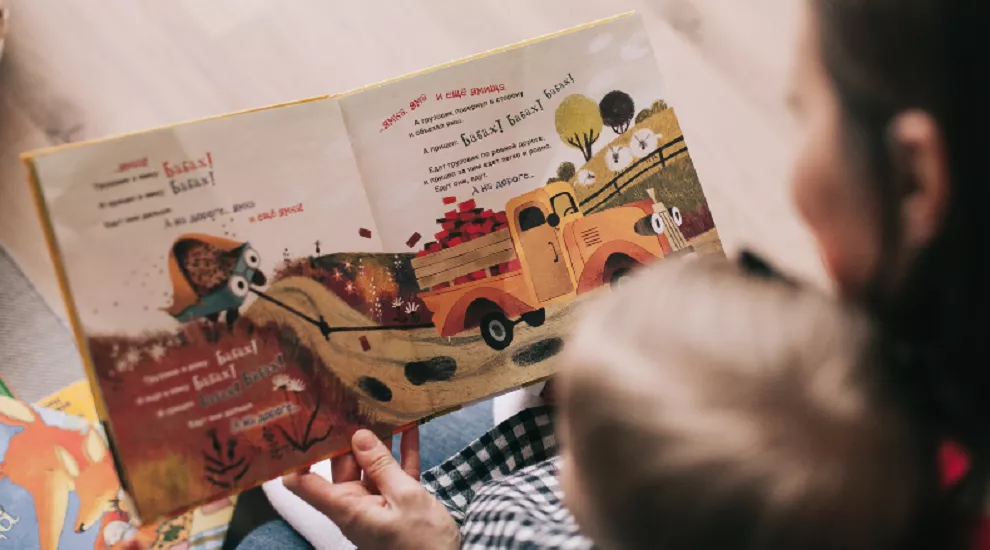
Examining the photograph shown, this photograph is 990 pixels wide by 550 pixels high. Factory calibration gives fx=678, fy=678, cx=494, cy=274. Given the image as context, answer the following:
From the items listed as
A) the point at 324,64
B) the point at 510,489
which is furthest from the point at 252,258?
the point at 324,64

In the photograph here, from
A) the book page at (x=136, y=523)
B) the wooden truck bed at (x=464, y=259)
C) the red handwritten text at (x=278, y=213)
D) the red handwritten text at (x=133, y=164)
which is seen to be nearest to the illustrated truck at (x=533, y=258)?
the wooden truck bed at (x=464, y=259)

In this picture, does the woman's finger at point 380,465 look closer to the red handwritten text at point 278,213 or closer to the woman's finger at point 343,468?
the woman's finger at point 343,468

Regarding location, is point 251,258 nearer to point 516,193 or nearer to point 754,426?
point 516,193

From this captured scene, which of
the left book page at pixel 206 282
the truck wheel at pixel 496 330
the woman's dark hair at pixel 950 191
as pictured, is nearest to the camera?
the woman's dark hair at pixel 950 191

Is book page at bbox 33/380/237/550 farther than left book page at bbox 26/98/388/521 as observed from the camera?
Yes

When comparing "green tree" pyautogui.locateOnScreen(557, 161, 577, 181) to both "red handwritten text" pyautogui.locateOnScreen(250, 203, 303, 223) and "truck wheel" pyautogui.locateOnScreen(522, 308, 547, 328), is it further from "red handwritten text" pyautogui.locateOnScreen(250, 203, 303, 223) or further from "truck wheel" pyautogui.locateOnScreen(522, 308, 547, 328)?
"red handwritten text" pyautogui.locateOnScreen(250, 203, 303, 223)

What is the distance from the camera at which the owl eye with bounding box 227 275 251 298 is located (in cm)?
49

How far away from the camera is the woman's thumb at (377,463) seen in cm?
52

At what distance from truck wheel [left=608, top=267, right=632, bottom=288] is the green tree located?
0.29 feet

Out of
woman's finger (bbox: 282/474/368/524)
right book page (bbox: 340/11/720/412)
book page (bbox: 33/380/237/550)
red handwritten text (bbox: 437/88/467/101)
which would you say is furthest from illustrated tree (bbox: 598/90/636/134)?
book page (bbox: 33/380/237/550)

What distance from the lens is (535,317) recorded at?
568 millimetres

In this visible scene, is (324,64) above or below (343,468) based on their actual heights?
above

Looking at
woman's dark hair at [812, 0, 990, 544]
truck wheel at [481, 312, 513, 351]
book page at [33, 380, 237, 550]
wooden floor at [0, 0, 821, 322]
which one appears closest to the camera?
woman's dark hair at [812, 0, 990, 544]

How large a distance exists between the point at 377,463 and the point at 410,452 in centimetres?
9
